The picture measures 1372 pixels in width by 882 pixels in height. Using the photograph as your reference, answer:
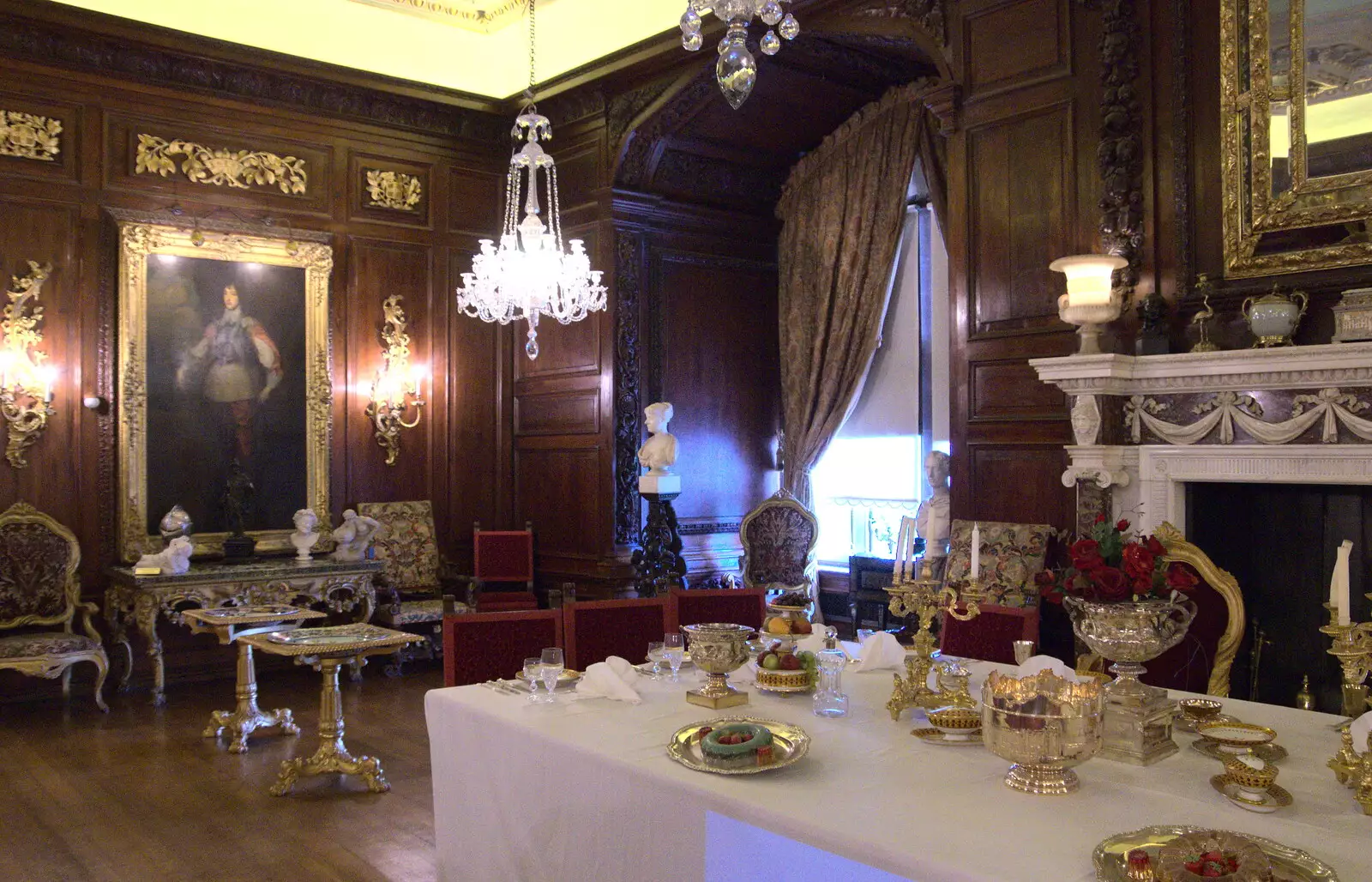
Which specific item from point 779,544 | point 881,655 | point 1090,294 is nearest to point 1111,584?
point 881,655

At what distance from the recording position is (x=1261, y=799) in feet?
7.02

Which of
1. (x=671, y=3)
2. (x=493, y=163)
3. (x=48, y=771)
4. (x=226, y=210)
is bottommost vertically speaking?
(x=48, y=771)

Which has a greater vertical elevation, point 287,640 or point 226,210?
point 226,210

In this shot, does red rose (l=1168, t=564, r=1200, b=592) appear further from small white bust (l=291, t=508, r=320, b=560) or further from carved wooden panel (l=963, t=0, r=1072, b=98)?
small white bust (l=291, t=508, r=320, b=560)

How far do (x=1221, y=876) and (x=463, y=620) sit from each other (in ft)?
8.56

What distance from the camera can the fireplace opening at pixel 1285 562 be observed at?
468cm

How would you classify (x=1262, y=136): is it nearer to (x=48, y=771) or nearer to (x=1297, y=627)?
(x=1297, y=627)

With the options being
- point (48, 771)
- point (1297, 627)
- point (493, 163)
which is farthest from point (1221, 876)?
point (493, 163)

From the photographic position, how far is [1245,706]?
118 inches

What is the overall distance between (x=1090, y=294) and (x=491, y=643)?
301 cm

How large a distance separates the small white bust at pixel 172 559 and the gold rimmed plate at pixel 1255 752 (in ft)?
19.3

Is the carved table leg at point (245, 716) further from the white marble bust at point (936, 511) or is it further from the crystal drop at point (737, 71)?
the crystal drop at point (737, 71)

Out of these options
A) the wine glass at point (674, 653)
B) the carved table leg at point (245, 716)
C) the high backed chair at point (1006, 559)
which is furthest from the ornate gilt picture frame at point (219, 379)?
the wine glass at point (674, 653)

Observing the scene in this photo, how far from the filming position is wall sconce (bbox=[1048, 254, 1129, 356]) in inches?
195
